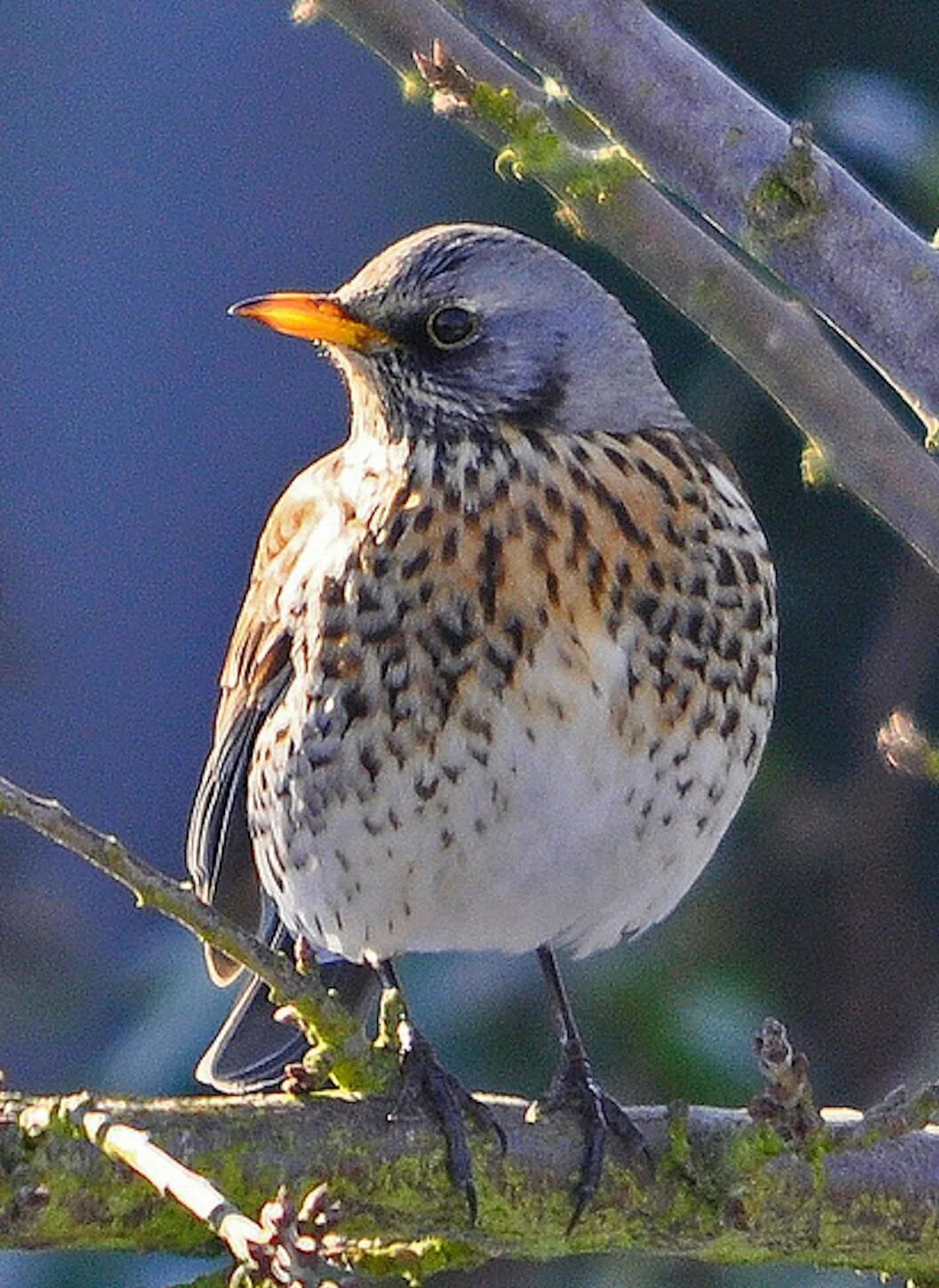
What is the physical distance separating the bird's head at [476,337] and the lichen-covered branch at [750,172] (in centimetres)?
80

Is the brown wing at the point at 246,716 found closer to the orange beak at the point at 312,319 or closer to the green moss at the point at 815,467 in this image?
the orange beak at the point at 312,319

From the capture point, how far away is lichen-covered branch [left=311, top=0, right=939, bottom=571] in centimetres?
224

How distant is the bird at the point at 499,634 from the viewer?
2.96m

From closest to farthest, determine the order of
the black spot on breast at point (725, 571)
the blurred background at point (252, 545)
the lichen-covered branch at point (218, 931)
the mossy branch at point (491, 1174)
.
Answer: the lichen-covered branch at point (218, 931) < the mossy branch at point (491, 1174) < the black spot on breast at point (725, 571) < the blurred background at point (252, 545)

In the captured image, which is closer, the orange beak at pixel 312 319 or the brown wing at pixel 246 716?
the orange beak at pixel 312 319

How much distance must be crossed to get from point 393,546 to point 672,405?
1.65ft

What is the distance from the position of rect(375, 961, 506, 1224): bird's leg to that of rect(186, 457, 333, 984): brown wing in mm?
505

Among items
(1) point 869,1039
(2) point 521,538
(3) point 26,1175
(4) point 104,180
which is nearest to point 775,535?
(1) point 869,1039

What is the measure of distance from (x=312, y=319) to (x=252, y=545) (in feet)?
9.01

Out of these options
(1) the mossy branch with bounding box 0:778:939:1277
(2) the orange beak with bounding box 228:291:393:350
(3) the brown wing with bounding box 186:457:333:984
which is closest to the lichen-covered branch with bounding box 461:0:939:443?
(1) the mossy branch with bounding box 0:778:939:1277

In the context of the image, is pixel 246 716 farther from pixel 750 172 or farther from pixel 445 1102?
pixel 750 172

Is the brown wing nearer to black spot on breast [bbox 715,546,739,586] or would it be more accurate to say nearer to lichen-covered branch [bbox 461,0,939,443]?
black spot on breast [bbox 715,546,739,586]

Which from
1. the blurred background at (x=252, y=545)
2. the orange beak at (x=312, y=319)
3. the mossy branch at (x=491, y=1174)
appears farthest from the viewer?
the blurred background at (x=252, y=545)

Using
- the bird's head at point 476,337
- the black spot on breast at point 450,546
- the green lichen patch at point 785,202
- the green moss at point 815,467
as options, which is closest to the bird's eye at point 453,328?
the bird's head at point 476,337
